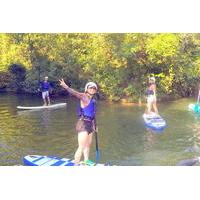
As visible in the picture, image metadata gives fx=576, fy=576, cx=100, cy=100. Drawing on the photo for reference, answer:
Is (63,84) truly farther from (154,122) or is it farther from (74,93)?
(154,122)

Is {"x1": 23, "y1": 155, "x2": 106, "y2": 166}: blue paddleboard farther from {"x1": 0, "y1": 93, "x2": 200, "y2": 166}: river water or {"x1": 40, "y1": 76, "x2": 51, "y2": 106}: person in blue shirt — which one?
{"x1": 40, "y1": 76, "x2": 51, "y2": 106}: person in blue shirt

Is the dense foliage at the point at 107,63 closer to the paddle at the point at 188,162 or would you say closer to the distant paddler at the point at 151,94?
the distant paddler at the point at 151,94

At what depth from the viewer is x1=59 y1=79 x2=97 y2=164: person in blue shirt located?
22.5 ft

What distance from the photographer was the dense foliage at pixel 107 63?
6992 mm

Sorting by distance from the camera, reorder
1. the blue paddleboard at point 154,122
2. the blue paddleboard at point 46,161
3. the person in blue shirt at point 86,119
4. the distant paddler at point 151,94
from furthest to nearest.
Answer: the distant paddler at point 151,94 → the blue paddleboard at point 154,122 → the person in blue shirt at point 86,119 → the blue paddleboard at point 46,161

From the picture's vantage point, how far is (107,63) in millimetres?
7184

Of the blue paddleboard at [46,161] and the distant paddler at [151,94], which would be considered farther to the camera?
the distant paddler at [151,94]

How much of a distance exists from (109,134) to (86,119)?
37cm

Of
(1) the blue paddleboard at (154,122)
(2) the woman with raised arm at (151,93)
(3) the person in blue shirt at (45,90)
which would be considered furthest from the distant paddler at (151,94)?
(3) the person in blue shirt at (45,90)

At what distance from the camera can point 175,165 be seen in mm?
6773

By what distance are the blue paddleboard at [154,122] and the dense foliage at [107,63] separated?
28cm

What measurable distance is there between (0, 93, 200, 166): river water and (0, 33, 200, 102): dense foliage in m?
0.20
